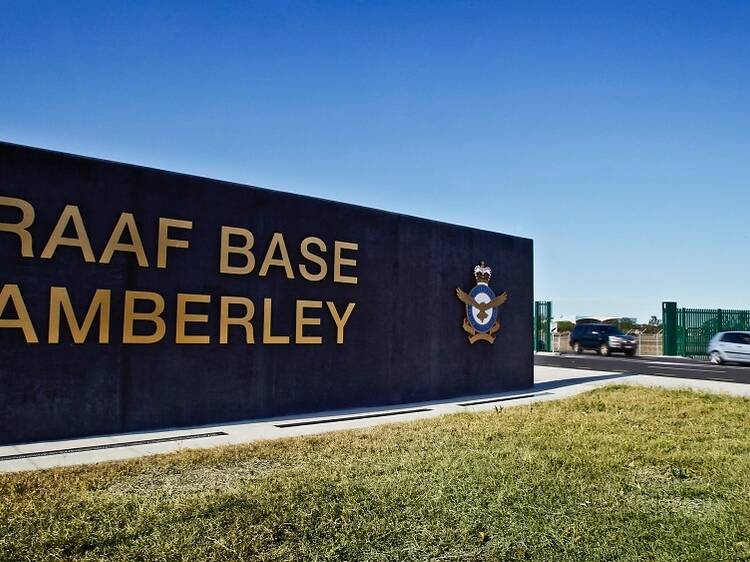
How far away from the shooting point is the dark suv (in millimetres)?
29984

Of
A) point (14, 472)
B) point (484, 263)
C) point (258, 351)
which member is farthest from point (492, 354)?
point (14, 472)

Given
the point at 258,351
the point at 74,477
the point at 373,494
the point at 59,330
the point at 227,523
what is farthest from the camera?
the point at 258,351

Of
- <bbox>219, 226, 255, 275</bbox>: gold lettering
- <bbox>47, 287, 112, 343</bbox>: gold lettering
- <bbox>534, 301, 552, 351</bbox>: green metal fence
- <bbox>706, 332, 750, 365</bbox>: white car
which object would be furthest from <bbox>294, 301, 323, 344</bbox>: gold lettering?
<bbox>534, 301, 552, 351</bbox>: green metal fence

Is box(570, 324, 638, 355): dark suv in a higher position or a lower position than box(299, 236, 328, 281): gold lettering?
lower

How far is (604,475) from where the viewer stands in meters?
5.94

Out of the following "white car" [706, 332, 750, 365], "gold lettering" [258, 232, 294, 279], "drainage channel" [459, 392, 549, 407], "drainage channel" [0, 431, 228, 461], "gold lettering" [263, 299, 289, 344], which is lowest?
"drainage channel" [0, 431, 228, 461]

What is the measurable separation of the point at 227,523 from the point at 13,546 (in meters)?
1.38

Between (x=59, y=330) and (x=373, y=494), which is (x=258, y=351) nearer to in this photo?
(x=59, y=330)

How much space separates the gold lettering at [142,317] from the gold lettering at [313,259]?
100 inches

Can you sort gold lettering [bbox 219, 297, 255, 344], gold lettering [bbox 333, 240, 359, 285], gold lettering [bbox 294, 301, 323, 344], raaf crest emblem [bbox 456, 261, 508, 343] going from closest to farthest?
gold lettering [bbox 219, 297, 255, 344] < gold lettering [bbox 294, 301, 323, 344] < gold lettering [bbox 333, 240, 359, 285] < raaf crest emblem [bbox 456, 261, 508, 343]

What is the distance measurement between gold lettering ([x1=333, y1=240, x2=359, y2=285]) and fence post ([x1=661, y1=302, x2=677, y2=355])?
24.5m

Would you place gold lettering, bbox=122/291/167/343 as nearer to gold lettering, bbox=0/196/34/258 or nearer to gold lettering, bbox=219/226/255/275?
gold lettering, bbox=219/226/255/275

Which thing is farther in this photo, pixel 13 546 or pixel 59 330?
pixel 59 330

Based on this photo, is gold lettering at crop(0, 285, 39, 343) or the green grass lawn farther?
gold lettering at crop(0, 285, 39, 343)
